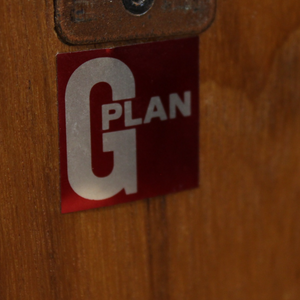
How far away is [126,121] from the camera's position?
0.38m

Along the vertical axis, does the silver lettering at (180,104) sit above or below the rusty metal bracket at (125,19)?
below

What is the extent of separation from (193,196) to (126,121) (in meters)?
0.10

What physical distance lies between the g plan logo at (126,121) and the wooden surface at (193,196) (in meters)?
0.01

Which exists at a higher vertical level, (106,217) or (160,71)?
(160,71)

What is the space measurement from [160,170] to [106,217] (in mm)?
57

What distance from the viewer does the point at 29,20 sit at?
1.10 ft

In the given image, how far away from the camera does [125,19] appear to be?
362 millimetres

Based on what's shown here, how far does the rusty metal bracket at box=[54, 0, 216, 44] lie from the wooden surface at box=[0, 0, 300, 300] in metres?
0.01

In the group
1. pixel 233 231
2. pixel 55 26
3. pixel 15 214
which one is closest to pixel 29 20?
pixel 55 26

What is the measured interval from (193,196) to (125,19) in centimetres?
17

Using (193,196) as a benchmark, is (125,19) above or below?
→ above

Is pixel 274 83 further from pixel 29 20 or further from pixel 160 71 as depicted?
pixel 29 20

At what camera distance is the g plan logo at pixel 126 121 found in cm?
36

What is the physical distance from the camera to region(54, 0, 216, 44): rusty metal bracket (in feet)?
1.13
